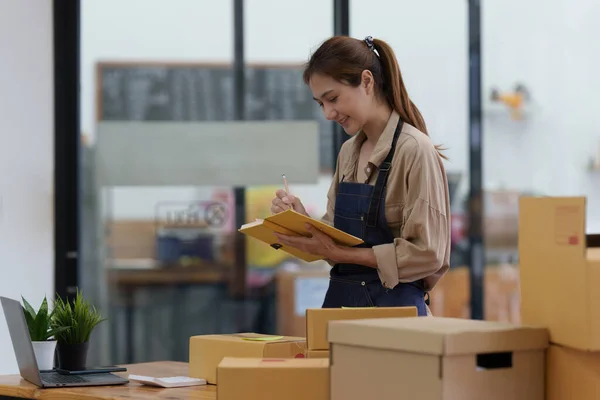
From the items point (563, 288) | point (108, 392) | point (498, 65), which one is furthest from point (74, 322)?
point (498, 65)

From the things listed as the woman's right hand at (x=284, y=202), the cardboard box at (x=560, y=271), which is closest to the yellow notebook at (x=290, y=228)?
the woman's right hand at (x=284, y=202)

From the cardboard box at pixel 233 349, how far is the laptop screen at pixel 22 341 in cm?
38

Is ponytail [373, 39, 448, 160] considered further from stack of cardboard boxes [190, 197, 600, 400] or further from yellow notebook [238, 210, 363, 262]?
stack of cardboard boxes [190, 197, 600, 400]

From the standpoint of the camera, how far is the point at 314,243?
2.54 meters

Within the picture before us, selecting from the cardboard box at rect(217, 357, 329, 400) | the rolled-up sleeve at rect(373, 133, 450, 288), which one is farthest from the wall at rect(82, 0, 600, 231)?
the cardboard box at rect(217, 357, 329, 400)

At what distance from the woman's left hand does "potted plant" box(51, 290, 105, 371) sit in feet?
1.79

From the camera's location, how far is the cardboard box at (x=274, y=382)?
183 cm

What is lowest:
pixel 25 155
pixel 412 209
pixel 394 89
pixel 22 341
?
pixel 22 341

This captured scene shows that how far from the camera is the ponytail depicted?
2668mm

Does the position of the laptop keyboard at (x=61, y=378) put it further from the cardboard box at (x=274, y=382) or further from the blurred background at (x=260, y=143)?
the blurred background at (x=260, y=143)

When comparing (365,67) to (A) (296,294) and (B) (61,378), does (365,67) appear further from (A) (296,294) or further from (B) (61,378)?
(A) (296,294)

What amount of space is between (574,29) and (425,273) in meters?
2.35

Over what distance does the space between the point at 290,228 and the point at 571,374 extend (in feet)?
3.30

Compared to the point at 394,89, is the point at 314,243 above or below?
below
